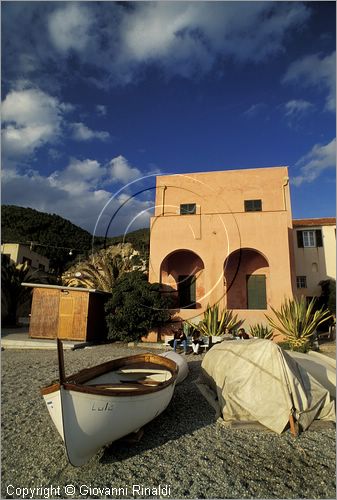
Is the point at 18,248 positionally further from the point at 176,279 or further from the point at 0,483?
the point at 0,483

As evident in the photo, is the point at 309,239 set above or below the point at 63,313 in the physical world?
above

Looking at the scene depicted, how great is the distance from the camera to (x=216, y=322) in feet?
46.2

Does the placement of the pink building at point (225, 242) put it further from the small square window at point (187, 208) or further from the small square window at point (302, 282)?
the small square window at point (302, 282)

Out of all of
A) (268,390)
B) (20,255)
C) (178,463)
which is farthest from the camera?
(20,255)

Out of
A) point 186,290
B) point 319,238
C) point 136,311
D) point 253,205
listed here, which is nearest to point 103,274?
point 136,311

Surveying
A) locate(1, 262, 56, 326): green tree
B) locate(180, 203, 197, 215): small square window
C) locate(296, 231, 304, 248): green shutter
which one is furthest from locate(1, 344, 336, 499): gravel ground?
locate(1, 262, 56, 326): green tree

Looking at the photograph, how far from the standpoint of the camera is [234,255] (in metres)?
16.6

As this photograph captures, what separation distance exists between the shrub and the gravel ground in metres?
8.57

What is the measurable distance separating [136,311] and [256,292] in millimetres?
6626

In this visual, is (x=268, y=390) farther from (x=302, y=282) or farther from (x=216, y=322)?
(x=302, y=282)

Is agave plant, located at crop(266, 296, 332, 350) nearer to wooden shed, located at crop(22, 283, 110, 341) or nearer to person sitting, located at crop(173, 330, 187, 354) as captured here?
person sitting, located at crop(173, 330, 187, 354)

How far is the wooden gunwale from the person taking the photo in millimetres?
3982

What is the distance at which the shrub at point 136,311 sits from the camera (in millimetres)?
14711

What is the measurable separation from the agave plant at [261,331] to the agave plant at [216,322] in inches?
26.2
